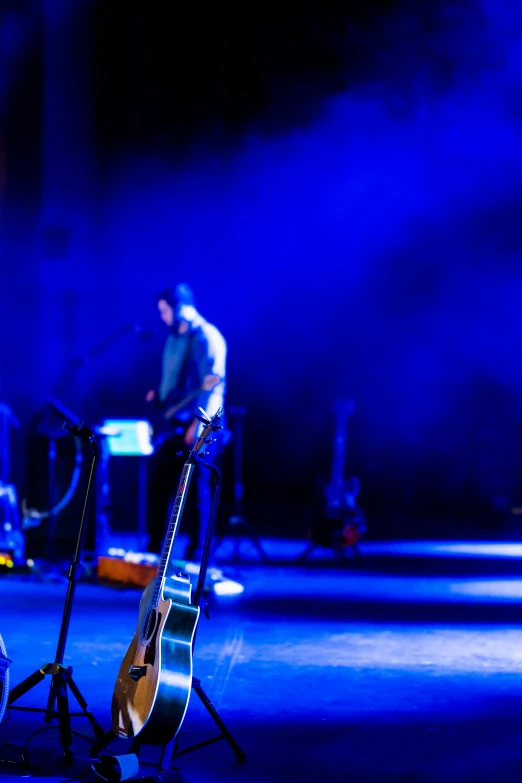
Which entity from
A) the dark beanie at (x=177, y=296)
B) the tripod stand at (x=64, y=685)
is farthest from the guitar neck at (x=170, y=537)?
the dark beanie at (x=177, y=296)

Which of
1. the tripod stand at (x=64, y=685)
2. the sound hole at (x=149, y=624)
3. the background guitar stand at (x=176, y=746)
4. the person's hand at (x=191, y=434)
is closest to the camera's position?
the background guitar stand at (x=176, y=746)

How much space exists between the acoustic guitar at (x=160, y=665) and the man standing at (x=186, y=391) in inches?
113

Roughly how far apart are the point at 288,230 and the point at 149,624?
6.70 m

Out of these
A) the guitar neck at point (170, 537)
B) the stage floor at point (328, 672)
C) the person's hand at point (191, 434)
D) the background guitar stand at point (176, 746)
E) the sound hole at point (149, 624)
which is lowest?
the stage floor at point (328, 672)

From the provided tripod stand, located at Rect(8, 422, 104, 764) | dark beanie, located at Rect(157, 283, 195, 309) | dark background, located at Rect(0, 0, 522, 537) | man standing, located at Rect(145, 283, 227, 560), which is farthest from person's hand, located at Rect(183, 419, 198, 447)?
tripod stand, located at Rect(8, 422, 104, 764)

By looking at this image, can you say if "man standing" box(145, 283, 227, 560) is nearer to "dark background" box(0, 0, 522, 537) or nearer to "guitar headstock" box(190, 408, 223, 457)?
"dark background" box(0, 0, 522, 537)

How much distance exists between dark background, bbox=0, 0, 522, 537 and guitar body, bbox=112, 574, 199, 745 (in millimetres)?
5120

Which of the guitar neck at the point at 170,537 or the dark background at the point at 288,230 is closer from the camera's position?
the guitar neck at the point at 170,537

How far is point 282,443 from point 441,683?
7.12 meters

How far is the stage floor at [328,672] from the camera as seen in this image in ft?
9.55

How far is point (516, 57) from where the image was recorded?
7.51 metres

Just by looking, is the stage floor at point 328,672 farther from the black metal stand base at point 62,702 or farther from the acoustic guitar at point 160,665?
the acoustic guitar at point 160,665

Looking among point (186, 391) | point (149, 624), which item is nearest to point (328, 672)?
point (149, 624)

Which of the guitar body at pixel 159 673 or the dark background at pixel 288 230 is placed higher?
the dark background at pixel 288 230
